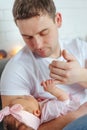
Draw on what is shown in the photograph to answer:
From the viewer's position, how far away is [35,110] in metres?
1.07

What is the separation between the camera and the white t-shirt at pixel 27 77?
1145 mm

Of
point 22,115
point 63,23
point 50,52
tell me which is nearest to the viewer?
point 22,115

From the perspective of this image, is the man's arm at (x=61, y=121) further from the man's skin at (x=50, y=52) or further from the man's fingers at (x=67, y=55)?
the man's fingers at (x=67, y=55)

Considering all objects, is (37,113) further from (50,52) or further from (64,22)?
(64,22)

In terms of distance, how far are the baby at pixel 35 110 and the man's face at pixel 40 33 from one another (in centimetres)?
15

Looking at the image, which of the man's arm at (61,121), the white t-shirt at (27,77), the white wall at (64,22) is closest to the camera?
the man's arm at (61,121)

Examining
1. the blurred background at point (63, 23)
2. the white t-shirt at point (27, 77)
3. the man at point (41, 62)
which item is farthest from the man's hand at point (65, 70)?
the blurred background at point (63, 23)

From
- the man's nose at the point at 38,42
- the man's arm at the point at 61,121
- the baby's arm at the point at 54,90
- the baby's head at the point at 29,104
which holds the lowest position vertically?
the man's arm at the point at 61,121

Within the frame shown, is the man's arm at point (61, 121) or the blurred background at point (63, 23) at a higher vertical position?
the blurred background at point (63, 23)

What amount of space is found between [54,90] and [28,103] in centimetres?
12

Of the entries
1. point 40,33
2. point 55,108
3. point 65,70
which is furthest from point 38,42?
point 55,108

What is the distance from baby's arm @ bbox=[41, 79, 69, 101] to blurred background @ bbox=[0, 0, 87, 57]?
621 mm

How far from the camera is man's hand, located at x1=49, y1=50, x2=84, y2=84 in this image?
3.43 ft

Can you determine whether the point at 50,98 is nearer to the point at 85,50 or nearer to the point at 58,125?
the point at 58,125
